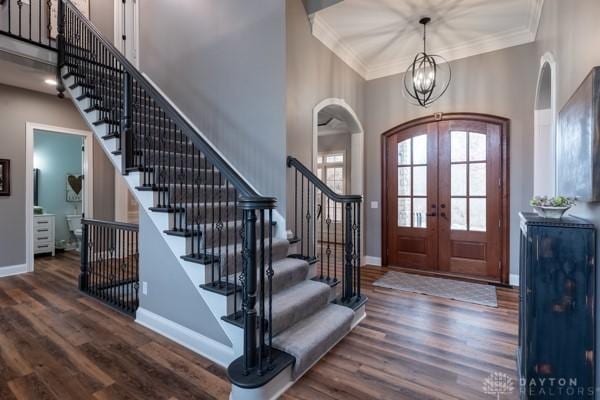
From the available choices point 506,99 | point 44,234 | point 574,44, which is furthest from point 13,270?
point 506,99

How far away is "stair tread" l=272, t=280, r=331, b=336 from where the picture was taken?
220 centimetres

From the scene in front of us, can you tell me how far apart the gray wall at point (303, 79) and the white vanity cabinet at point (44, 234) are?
17.6ft

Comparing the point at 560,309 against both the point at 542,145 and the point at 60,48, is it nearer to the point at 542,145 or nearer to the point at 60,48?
the point at 542,145

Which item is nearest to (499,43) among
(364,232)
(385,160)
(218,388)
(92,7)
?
(385,160)

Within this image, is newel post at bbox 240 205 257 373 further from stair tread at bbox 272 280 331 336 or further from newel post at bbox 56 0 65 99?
newel post at bbox 56 0 65 99

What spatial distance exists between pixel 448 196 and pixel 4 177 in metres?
6.60

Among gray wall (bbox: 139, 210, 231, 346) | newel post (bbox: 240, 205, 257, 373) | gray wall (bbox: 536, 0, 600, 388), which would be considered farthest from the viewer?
gray wall (bbox: 139, 210, 231, 346)

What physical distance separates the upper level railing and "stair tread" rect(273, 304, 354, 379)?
4.81 meters

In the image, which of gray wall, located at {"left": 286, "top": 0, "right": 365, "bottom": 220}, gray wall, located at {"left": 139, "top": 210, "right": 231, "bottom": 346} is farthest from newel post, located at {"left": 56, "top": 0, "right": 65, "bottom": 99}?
gray wall, located at {"left": 286, "top": 0, "right": 365, "bottom": 220}

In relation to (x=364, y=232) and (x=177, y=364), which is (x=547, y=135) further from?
(x=177, y=364)

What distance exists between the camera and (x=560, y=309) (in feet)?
5.12

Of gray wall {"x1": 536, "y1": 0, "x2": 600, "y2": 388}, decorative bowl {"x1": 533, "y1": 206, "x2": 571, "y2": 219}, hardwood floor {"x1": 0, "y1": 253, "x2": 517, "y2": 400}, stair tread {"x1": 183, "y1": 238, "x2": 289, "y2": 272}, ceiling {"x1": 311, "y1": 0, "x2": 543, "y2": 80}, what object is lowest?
hardwood floor {"x1": 0, "y1": 253, "x2": 517, "y2": 400}

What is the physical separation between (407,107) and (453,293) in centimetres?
277

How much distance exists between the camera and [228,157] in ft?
11.8
